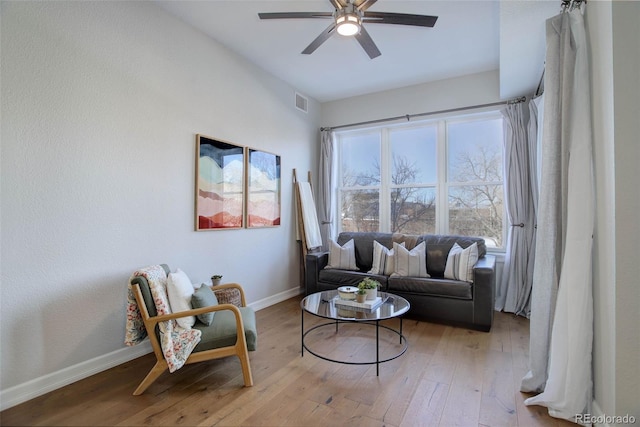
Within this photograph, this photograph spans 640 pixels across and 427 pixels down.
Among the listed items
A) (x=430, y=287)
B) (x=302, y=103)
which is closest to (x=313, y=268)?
(x=430, y=287)

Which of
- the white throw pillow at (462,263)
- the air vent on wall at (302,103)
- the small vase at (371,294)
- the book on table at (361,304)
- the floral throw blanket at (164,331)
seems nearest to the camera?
the floral throw blanket at (164,331)

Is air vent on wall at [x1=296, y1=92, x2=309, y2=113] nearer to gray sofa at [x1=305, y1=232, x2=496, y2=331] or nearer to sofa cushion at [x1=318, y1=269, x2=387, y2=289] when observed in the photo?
gray sofa at [x1=305, y1=232, x2=496, y2=331]

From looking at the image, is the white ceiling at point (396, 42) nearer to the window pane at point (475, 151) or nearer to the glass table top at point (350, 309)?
the window pane at point (475, 151)

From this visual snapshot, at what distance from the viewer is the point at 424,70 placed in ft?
13.3

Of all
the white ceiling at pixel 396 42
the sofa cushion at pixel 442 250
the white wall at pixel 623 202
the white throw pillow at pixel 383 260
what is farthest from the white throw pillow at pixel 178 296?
the sofa cushion at pixel 442 250

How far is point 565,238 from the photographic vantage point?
6.55 ft

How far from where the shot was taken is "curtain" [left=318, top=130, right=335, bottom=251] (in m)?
5.04

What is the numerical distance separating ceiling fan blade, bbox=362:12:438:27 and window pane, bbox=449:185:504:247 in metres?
2.61

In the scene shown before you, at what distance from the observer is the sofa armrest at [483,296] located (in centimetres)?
314

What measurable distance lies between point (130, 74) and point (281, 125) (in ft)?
6.68

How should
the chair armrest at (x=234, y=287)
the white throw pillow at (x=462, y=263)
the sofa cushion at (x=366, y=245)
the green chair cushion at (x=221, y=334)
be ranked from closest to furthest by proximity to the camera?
the green chair cushion at (x=221, y=334)
the chair armrest at (x=234, y=287)
the white throw pillow at (x=462, y=263)
the sofa cushion at (x=366, y=245)

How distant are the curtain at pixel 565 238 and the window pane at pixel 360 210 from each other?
9.48 ft

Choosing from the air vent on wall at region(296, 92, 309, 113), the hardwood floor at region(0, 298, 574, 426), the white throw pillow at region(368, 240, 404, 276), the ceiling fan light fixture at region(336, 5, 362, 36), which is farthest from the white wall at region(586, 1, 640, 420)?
the air vent on wall at region(296, 92, 309, 113)

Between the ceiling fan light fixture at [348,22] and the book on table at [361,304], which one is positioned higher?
the ceiling fan light fixture at [348,22]
